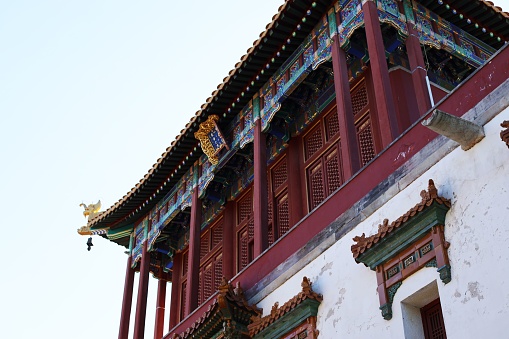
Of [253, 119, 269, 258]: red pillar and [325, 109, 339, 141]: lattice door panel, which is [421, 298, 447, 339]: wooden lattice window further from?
[325, 109, 339, 141]: lattice door panel

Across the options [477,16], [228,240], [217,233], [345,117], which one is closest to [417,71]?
[345,117]

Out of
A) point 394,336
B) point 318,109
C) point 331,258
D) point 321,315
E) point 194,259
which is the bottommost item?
point 394,336

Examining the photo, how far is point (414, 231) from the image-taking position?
9.20 meters

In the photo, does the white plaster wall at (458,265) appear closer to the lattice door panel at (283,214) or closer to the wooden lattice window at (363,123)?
the wooden lattice window at (363,123)


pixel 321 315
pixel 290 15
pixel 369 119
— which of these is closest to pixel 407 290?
pixel 321 315

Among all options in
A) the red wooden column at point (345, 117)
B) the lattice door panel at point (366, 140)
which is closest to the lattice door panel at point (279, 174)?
the lattice door panel at point (366, 140)

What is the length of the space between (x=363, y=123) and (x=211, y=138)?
341 cm

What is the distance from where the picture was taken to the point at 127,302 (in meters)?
17.2

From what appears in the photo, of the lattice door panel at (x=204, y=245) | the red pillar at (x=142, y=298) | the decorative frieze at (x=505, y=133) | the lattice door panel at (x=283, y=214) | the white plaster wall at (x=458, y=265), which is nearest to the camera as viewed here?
the white plaster wall at (x=458, y=265)

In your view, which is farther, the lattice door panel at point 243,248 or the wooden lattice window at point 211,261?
the wooden lattice window at point 211,261

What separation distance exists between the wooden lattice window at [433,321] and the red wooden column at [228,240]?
715 centimetres

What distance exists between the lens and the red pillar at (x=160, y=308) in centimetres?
1817

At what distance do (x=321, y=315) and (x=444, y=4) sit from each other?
6.02 m

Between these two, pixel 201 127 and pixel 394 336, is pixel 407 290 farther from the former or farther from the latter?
pixel 201 127
